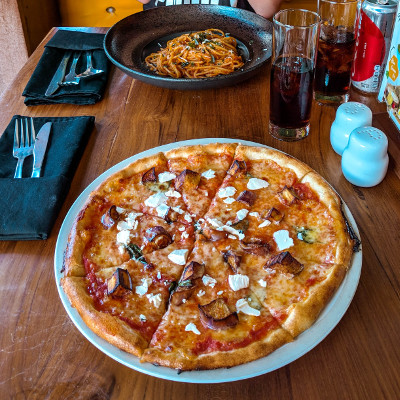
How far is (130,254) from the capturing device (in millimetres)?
1503

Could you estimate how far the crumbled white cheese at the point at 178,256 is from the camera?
148 cm

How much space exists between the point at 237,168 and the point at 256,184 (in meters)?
0.11

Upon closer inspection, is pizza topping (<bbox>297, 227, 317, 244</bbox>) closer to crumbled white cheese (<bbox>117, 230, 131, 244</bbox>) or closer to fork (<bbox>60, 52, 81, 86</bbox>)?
crumbled white cheese (<bbox>117, 230, 131, 244</bbox>)

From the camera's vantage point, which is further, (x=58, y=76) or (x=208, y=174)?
(x=58, y=76)

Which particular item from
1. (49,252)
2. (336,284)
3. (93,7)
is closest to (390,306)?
(336,284)

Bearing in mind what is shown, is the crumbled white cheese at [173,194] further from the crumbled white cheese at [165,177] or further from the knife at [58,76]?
the knife at [58,76]

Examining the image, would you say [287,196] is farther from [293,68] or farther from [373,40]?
[373,40]

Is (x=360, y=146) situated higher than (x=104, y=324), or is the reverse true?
(x=360, y=146)

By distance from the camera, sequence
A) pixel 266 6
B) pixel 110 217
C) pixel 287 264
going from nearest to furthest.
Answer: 1. pixel 287 264
2. pixel 110 217
3. pixel 266 6

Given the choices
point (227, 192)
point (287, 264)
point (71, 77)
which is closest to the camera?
point (287, 264)

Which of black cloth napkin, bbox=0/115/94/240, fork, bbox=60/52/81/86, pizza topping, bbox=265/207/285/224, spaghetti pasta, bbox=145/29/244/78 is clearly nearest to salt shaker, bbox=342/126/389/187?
pizza topping, bbox=265/207/285/224

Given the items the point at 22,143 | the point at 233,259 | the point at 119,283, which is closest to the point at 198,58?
the point at 22,143

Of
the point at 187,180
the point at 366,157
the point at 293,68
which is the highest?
the point at 293,68

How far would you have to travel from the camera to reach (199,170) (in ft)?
5.98
